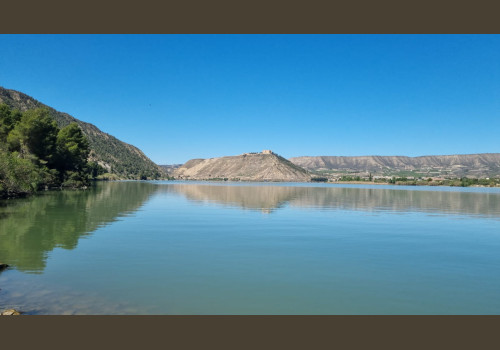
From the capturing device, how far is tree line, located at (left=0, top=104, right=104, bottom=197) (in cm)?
4806

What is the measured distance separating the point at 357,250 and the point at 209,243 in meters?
8.66

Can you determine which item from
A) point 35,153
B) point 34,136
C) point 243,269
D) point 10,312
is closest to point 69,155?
point 35,153

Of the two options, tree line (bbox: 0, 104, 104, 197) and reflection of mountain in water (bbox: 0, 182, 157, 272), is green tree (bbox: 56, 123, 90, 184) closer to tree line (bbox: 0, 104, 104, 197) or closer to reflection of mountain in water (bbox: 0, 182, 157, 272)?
tree line (bbox: 0, 104, 104, 197)

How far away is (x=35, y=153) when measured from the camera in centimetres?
6806

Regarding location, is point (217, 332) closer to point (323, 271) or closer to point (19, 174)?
point (323, 271)

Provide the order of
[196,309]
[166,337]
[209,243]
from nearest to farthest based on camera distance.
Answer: [166,337] < [196,309] < [209,243]

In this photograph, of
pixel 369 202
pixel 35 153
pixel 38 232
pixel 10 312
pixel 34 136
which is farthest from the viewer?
pixel 35 153

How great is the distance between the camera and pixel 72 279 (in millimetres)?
14219

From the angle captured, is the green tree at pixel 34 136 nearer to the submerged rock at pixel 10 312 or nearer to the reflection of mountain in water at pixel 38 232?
the reflection of mountain in water at pixel 38 232

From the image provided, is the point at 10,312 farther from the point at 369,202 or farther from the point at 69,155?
the point at 69,155

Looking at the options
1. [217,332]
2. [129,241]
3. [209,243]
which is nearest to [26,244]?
[129,241]

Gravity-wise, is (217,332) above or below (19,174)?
below

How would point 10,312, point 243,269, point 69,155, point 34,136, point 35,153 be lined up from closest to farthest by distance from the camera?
1. point 10,312
2. point 243,269
3. point 34,136
4. point 35,153
5. point 69,155

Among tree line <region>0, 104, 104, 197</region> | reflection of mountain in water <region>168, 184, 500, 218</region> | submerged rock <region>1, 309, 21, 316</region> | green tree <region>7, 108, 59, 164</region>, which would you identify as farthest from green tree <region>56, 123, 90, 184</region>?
submerged rock <region>1, 309, 21, 316</region>
